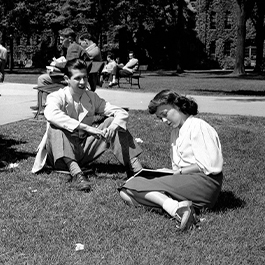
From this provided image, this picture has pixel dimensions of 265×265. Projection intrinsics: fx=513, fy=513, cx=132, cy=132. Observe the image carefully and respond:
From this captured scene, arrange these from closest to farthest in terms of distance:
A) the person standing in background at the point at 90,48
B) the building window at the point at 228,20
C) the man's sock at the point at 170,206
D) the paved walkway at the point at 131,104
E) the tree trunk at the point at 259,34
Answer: the man's sock at the point at 170,206 < the person standing in background at the point at 90,48 < the paved walkway at the point at 131,104 < the tree trunk at the point at 259,34 < the building window at the point at 228,20

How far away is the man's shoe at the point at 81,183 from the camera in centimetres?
501

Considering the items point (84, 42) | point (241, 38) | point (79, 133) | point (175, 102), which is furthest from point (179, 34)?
point (175, 102)

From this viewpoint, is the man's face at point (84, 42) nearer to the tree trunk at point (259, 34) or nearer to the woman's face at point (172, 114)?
the woman's face at point (172, 114)

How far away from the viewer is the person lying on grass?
5.17 meters

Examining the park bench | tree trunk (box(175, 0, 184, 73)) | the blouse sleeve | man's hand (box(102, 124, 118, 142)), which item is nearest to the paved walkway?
the park bench

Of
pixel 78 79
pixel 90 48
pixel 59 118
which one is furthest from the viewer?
pixel 90 48

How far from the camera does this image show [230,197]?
4.94 m

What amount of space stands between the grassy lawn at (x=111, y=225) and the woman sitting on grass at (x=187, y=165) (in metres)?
0.16

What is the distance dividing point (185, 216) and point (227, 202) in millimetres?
970

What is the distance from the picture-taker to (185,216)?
3889mm

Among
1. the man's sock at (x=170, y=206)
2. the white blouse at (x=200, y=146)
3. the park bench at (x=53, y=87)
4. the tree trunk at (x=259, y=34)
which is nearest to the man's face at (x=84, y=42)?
the park bench at (x=53, y=87)

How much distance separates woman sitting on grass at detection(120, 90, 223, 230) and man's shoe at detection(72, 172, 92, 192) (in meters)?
0.78

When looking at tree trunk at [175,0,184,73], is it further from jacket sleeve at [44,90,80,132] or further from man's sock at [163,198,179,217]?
man's sock at [163,198,179,217]

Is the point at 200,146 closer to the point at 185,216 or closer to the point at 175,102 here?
the point at 175,102
